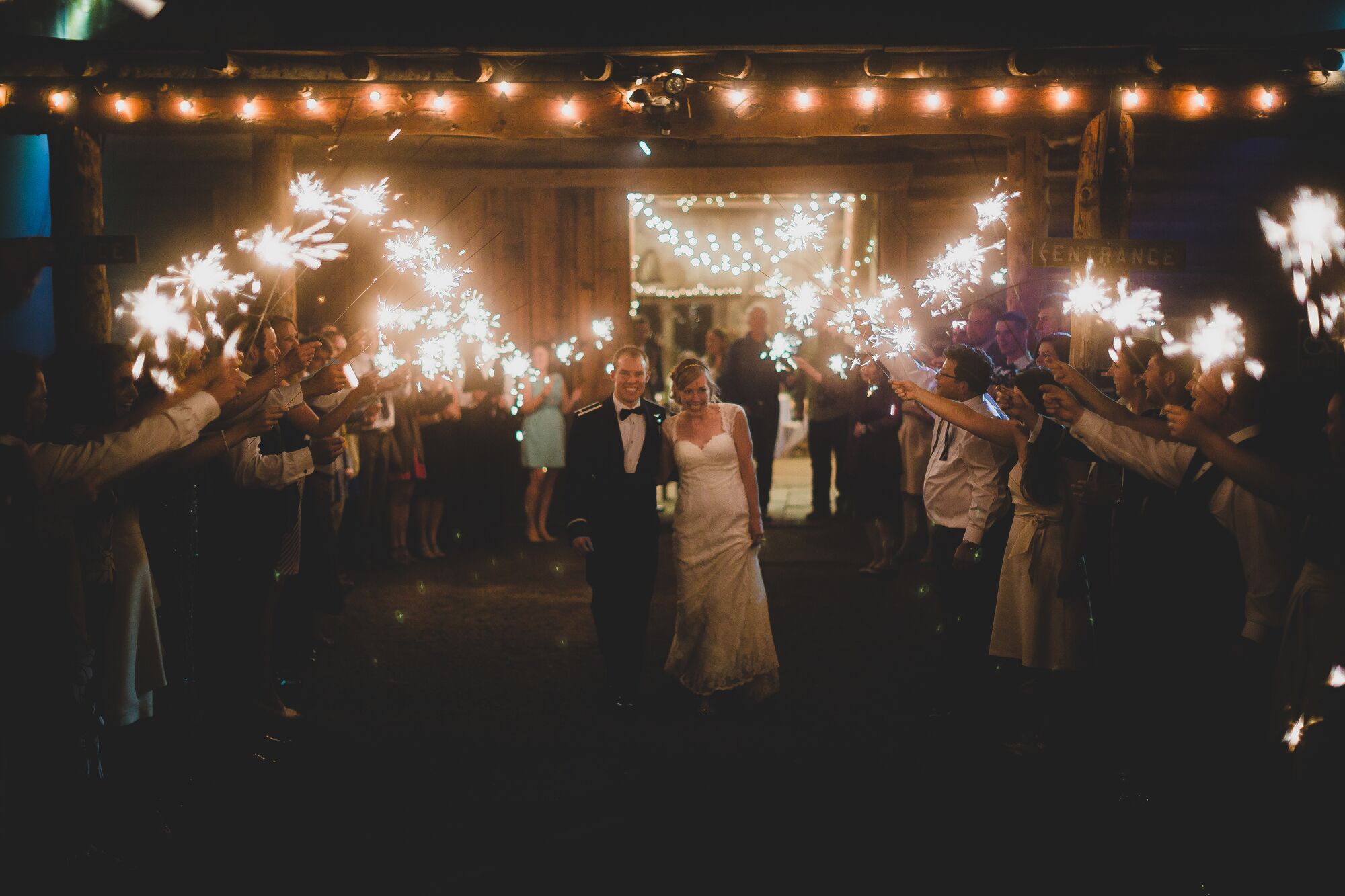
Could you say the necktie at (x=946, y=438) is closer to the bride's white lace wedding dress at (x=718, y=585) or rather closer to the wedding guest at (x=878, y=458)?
the bride's white lace wedding dress at (x=718, y=585)

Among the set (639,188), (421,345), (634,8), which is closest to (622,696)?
(421,345)

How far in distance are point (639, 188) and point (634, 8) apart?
255 cm

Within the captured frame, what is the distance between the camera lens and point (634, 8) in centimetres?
1016

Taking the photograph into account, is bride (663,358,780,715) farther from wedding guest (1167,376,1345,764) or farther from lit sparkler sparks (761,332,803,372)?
lit sparkler sparks (761,332,803,372)

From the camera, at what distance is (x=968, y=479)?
5.78 meters

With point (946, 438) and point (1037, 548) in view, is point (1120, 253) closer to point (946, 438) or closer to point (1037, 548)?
point (946, 438)

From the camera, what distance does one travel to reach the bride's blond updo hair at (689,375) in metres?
5.91

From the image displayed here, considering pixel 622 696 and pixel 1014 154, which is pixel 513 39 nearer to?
pixel 1014 154

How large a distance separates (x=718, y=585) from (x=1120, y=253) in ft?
11.1

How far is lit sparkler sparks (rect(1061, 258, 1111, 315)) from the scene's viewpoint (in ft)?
23.0

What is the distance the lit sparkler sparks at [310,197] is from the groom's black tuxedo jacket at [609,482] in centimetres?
193

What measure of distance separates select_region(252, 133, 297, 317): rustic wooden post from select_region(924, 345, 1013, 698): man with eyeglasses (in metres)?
5.35

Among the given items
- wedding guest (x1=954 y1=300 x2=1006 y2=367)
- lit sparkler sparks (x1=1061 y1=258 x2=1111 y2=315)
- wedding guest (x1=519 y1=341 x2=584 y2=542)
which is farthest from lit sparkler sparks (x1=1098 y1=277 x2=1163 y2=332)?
wedding guest (x1=519 y1=341 x2=584 y2=542)

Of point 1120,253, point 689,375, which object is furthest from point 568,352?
point 1120,253
